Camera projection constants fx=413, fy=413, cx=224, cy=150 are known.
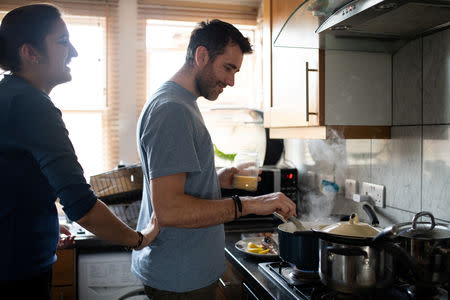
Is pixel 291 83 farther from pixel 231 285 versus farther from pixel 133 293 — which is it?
pixel 133 293

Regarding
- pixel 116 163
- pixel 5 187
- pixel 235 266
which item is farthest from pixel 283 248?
pixel 116 163

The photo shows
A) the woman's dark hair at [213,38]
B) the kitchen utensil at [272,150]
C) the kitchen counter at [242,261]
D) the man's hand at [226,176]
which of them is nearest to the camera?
the kitchen counter at [242,261]

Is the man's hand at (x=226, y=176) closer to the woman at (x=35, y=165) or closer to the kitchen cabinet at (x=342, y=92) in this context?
the kitchen cabinet at (x=342, y=92)

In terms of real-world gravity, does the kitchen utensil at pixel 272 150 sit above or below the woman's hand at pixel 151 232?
above

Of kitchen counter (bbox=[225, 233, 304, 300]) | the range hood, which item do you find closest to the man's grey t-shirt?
kitchen counter (bbox=[225, 233, 304, 300])

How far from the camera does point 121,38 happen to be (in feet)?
9.29

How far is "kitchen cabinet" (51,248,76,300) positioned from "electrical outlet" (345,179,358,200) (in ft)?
4.64

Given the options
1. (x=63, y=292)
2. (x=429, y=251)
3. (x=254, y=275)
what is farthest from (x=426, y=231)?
(x=63, y=292)

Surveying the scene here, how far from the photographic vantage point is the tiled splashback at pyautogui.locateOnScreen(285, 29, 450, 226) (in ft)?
4.72

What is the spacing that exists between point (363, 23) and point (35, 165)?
108 centimetres

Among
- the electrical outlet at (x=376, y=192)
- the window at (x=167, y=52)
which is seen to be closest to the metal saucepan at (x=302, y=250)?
the electrical outlet at (x=376, y=192)

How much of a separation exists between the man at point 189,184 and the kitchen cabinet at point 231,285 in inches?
9.5

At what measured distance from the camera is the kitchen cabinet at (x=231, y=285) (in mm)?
1621

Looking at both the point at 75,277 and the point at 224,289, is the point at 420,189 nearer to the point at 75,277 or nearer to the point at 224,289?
the point at 224,289
